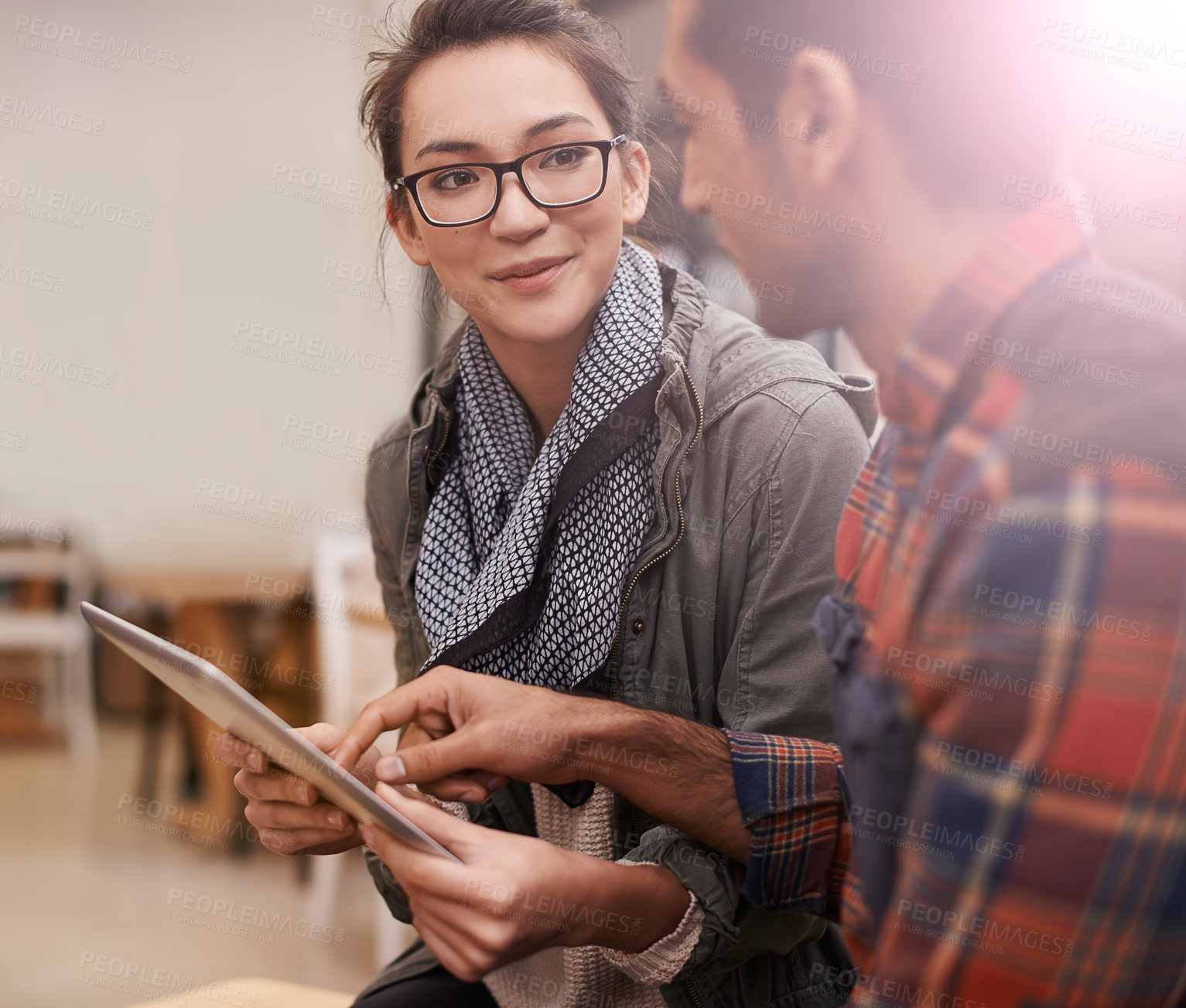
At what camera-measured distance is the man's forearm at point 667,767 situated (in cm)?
85

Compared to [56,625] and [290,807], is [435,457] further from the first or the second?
[56,625]

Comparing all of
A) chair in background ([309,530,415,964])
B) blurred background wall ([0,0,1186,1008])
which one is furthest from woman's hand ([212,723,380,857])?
blurred background wall ([0,0,1186,1008])

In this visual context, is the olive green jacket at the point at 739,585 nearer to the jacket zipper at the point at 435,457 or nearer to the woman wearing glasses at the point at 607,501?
the woman wearing glasses at the point at 607,501

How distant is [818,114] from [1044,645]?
1.11 feet

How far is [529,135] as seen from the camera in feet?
2.99

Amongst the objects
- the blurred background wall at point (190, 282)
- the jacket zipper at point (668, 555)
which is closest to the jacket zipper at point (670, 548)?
the jacket zipper at point (668, 555)

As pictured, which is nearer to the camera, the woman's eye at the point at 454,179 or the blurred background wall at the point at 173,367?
the woman's eye at the point at 454,179

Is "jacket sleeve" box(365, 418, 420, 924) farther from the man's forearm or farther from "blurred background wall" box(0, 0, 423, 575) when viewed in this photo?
"blurred background wall" box(0, 0, 423, 575)

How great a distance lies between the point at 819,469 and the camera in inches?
36.3

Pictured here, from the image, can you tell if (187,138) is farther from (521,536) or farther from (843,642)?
(843,642)

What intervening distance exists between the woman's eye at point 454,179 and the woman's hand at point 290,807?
50cm

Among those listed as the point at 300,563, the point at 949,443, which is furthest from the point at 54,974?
the point at 949,443

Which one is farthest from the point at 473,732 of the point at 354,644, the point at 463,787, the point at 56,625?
the point at 56,625

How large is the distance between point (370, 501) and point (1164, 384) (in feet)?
2.95
